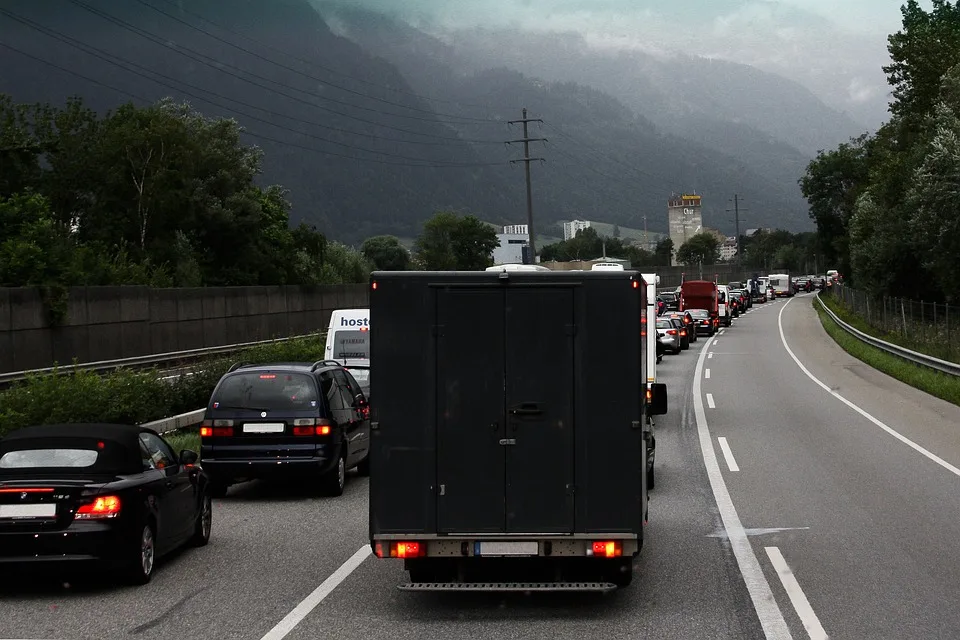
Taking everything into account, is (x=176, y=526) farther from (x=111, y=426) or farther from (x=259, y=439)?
(x=259, y=439)

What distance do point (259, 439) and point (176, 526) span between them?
3847mm

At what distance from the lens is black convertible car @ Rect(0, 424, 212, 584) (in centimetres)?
920

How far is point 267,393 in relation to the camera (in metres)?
14.6

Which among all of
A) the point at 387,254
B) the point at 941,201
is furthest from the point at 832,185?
the point at 941,201

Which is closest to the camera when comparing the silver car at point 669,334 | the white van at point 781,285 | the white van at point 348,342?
the white van at point 348,342

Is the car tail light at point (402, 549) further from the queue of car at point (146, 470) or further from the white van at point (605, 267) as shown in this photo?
the white van at point (605, 267)

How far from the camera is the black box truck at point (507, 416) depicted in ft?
27.7

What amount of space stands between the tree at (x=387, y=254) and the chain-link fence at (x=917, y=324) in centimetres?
10524

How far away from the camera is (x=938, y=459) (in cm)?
1691

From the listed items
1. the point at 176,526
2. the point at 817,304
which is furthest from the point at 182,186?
the point at 176,526

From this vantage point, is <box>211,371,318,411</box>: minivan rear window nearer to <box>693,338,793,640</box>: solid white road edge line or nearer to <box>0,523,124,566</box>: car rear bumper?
<box>693,338,793,640</box>: solid white road edge line

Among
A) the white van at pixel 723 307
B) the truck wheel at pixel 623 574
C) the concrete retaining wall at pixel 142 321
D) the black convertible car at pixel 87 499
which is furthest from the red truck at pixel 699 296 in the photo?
the truck wheel at pixel 623 574

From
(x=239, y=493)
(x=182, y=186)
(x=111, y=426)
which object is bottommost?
(x=239, y=493)

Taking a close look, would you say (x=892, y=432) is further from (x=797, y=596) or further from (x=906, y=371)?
(x=906, y=371)
